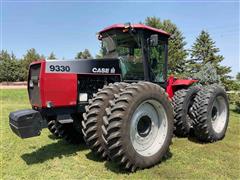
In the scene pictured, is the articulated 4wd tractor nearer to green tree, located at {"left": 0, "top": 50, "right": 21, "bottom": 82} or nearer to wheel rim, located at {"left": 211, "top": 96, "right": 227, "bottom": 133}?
wheel rim, located at {"left": 211, "top": 96, "right": 227, "bottom": 133}

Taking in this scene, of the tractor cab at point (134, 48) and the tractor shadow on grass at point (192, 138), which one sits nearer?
the tractor cab at point (134, 48)

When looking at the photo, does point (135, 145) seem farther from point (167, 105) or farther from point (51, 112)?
point (51, 112)

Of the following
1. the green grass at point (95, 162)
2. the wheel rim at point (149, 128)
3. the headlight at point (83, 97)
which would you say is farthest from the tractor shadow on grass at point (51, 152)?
the wheel rim at point (149, 128)

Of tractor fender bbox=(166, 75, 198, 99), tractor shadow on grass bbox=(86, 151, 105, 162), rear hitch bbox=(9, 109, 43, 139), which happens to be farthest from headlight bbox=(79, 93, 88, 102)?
tractor fender bbox=(166, 75, 198, 99)

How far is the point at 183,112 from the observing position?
6.38 m

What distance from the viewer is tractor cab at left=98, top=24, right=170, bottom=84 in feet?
19.7

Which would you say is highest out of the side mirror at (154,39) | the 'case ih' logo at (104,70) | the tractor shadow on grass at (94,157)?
the side mirror at (154,39)

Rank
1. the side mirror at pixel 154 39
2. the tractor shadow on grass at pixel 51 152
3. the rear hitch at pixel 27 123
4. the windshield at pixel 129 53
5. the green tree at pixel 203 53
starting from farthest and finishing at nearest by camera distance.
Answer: the green tree at pixel 203 53
the windshield at pixel 129 53
the side mirror at pixel 154 39
the tractor shadow on grass at pixel 51 152
the rear hitch at pixel 27 123

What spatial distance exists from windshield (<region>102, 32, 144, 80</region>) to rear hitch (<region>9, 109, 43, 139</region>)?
6.80 feet

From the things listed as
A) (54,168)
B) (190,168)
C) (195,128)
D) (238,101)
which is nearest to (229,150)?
(195,128)

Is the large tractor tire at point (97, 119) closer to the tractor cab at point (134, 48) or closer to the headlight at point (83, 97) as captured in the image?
the headlight at point (83, 97)

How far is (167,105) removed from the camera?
205 inches

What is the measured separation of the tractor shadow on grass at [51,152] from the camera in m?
5.32

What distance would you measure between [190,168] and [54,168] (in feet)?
7.63
